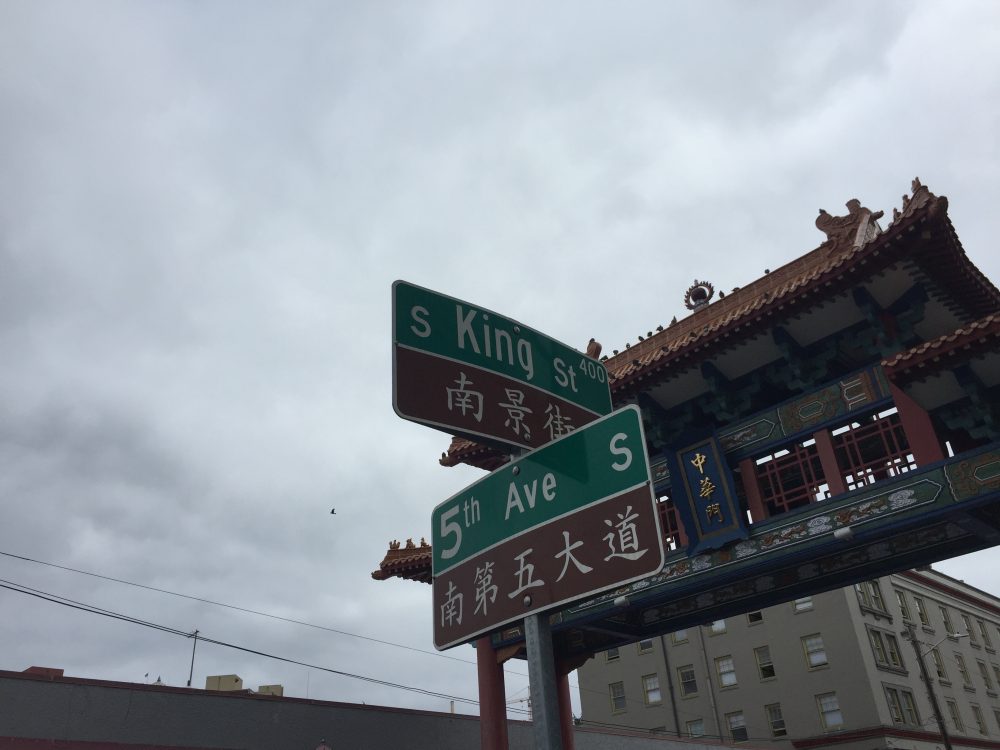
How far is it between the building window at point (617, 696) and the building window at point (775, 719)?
24.4ft

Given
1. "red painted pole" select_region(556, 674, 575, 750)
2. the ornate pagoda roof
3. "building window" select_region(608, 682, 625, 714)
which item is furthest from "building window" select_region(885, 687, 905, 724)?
the ornate pagoda roof

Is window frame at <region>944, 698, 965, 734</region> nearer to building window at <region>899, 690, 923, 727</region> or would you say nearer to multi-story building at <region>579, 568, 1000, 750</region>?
Answer: multi-story building at <region>579, 568, 1000, 750</region>

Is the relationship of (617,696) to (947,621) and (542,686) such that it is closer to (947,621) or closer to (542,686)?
(947,621)

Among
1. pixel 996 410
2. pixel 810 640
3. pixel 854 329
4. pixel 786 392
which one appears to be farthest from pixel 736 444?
pixel 810 640

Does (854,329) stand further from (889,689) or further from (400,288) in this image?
(889,689)

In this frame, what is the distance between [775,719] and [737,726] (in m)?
1.83

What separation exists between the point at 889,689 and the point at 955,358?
98.6 feet

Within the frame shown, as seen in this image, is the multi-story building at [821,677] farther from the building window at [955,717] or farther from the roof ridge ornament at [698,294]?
the roof ridge ornament at [698,294]

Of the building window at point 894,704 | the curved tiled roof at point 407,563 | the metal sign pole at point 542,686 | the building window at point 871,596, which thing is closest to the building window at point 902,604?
the building window at point 871,596

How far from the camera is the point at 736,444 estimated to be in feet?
48.8

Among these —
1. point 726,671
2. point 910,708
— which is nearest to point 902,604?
point 910,708

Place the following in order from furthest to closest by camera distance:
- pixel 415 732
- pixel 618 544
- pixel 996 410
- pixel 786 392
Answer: pixel 415 732, pixel 786 392, pixel 996 410, pixel 618 544

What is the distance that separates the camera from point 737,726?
120ft

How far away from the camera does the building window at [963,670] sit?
41.3 m
